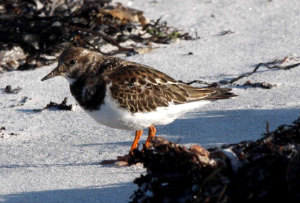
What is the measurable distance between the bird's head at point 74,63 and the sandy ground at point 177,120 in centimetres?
51

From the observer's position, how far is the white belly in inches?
138

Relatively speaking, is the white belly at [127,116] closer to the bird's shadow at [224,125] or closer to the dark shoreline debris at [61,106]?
the bird's shadow at [224,125]

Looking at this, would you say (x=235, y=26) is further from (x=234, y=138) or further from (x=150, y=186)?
(x=150, y=186)

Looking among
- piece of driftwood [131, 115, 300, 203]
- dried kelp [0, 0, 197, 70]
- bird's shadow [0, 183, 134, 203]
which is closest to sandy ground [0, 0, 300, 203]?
bird's shadow [0, 183, 134, 203]

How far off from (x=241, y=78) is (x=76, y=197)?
2.33 meters

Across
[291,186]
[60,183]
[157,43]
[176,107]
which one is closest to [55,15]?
[157,43]

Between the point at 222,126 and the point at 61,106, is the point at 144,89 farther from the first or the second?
the point at 61,106

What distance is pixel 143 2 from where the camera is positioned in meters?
6.89

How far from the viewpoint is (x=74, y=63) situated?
3.87 meters

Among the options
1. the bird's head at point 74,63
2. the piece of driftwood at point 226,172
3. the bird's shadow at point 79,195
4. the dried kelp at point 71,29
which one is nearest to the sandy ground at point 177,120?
the bird's shadow at point 79,195

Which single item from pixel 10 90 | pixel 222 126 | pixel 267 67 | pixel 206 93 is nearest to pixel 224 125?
pixel 222 126

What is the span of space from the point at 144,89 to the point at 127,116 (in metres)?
0.30

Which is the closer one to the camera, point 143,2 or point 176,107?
point 176,107

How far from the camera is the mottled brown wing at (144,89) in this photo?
11.9 feet
